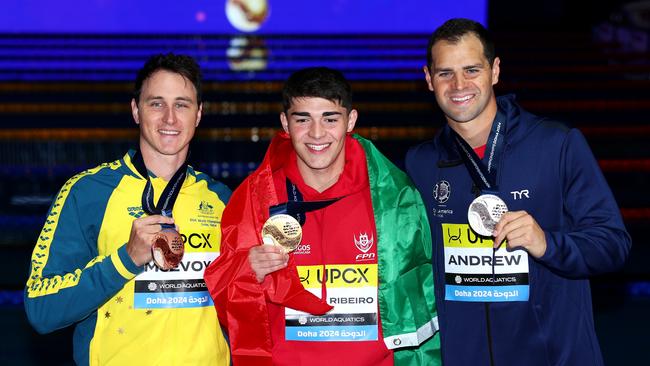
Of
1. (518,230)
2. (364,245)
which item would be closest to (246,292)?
(364,245)

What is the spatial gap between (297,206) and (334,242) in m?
0.15

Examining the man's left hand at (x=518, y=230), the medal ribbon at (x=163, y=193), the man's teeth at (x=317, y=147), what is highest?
the man's teeth at (x=317, y=147)

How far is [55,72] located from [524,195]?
8.76 metres

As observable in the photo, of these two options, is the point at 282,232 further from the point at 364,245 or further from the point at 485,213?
the point at 485,213

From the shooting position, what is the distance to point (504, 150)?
8.71 feet

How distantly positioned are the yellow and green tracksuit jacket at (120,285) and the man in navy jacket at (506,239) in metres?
0.72

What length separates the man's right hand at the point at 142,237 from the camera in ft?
7.73

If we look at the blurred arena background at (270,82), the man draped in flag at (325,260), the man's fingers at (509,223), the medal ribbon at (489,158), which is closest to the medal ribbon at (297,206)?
the man draped in flag at (325,260)

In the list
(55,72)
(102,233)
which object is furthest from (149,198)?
(55,72)

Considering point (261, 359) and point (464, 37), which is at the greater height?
point (464, 37)

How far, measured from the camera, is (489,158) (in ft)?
8.67

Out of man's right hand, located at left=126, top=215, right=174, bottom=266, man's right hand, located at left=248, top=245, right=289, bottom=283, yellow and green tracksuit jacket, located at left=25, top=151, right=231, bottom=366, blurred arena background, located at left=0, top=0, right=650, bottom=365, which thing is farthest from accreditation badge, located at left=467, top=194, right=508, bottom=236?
blurred arena background, located at left=0, top=0, right=650, bottom=365

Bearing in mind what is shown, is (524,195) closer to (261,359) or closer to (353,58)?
(261,359)

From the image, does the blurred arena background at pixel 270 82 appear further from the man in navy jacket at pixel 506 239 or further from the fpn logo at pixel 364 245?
the fpn logo at pixel 364 245
